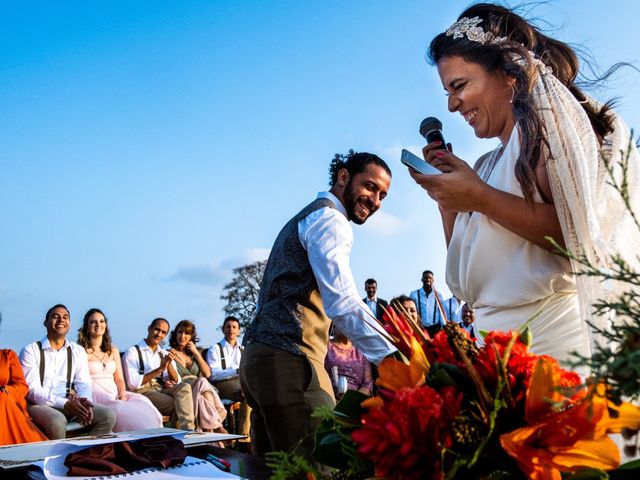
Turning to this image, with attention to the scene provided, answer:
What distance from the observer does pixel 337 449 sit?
0.92 metres

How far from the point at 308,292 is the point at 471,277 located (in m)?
1.33

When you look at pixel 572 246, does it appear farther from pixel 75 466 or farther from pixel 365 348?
pixel 75 466

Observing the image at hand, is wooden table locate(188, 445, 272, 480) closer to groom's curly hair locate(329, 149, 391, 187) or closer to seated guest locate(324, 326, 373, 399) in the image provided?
groom's curly hair locate(329, 149, 391, 187)

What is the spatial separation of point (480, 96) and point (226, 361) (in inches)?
314

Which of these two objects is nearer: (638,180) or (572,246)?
(572,246)

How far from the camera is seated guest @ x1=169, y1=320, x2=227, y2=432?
7.92 meters

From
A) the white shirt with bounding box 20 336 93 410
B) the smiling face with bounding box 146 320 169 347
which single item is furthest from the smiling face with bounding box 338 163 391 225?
the smiling face with bounding box 146 320 169 347

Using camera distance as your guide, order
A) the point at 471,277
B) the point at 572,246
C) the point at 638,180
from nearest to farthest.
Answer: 1. the point at 572,246
2. the point at 638,180
3. the point at 471,277

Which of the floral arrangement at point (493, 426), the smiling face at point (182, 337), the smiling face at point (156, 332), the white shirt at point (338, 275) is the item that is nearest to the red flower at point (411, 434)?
the floral arrangement at point (493, 426)

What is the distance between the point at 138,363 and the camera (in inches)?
313

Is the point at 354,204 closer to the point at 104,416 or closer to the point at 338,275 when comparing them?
the point at 338,275

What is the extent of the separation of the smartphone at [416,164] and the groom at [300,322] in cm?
119

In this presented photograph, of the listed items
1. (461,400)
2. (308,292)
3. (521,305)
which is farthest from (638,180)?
(308,292)

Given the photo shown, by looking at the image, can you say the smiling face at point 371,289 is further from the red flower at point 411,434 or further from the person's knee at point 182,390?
the red flower at point 411,434
